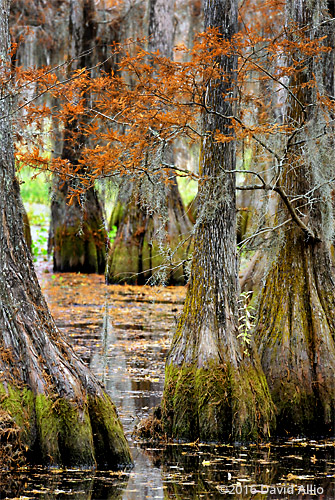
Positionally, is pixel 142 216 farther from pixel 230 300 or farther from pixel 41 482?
pixel 41 482

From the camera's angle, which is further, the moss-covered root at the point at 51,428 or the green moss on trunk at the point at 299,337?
the green moss on trunk at the point at 299,337

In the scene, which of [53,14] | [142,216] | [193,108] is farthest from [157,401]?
[53,14]

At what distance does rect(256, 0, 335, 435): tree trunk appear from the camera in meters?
7.26

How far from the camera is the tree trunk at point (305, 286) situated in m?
7.26

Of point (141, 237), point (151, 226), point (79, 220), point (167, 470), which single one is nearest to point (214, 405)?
point (167, 470)

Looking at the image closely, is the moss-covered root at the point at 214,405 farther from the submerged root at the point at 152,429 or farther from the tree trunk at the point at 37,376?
the tree trunk at the point at 37,376

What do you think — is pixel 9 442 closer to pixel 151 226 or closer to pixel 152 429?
pixel 152 429

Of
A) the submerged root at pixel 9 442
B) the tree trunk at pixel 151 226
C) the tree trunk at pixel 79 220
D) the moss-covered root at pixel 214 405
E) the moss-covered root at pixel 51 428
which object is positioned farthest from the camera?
the tree trunk at pixel 79 220

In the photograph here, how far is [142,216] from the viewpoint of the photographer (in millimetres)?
18359

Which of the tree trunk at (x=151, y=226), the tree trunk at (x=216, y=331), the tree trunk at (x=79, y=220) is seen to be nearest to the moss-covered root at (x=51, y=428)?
the tree trunk at (x=216, y=331)

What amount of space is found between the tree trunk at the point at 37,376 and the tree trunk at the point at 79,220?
12.9 meters

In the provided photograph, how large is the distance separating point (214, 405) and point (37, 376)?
1743mm

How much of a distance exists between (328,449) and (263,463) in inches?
35.7

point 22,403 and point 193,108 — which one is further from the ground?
point 193,108
